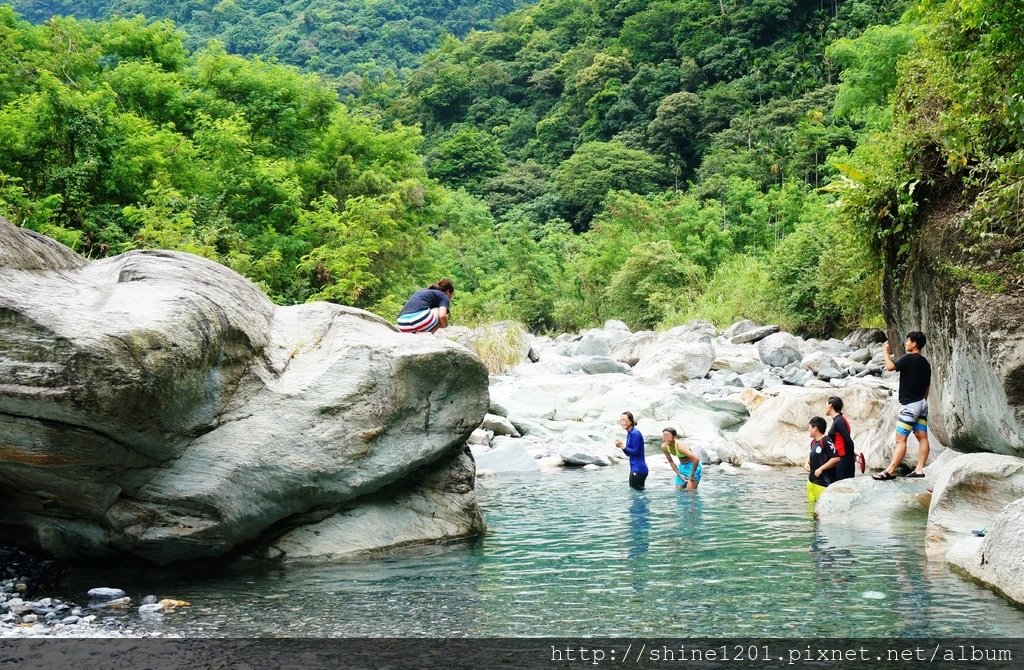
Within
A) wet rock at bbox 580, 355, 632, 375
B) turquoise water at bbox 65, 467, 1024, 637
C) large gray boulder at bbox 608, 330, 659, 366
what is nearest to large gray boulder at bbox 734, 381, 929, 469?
turquoise water at bbox 65, 467, 1024, 637

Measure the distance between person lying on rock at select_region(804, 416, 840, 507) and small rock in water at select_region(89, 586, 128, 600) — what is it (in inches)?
361

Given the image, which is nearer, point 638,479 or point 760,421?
point 638,479

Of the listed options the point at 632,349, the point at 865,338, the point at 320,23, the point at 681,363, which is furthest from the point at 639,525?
the point at 320,23

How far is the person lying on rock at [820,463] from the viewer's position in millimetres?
13500

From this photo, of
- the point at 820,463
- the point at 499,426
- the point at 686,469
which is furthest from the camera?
the point at 499,426

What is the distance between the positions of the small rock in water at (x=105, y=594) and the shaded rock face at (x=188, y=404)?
2.73 ft

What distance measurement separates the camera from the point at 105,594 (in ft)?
27.8

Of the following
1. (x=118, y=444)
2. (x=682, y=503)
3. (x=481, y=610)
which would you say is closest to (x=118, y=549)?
(x=118, y=444)

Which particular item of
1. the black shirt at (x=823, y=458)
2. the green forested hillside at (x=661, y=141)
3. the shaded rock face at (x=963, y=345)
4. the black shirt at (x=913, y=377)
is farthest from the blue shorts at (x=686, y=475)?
the green forested hillside at (x=661, y=141)

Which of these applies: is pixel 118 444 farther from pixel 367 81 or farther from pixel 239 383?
pixel 367 81

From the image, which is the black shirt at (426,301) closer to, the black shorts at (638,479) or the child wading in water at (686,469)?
the black shorts at (638,479)

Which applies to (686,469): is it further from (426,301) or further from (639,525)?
(426,301)

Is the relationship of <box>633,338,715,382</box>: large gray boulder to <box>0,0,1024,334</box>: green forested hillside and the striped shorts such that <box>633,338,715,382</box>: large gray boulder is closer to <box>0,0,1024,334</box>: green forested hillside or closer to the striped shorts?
<box>0,0,1024,334</box>: green forested hillside

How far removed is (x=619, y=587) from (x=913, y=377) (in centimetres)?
549
